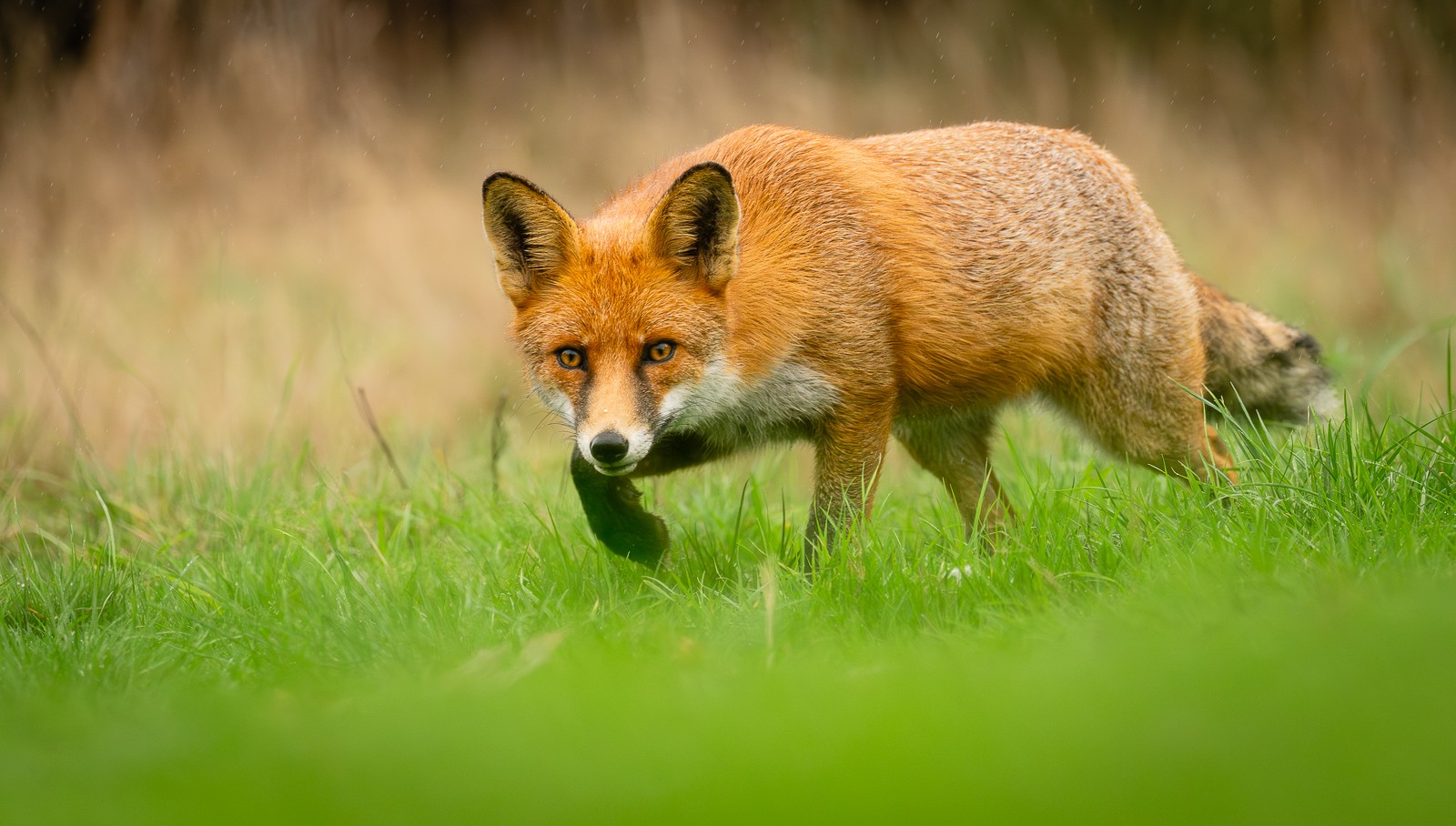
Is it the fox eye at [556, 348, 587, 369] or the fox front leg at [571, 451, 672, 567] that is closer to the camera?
the fox eye at [556, 348, 587, 369]

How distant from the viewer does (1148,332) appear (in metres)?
4.86

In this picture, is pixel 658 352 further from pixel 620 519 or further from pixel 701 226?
pixel 620 519

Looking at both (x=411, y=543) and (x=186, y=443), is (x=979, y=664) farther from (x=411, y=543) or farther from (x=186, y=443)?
(x=186, y=443)

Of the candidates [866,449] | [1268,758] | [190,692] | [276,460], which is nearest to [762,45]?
[276,460]

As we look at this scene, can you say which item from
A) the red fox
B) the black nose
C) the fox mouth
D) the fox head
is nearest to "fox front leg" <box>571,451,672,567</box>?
the red fox

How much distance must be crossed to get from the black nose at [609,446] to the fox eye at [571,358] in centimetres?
43

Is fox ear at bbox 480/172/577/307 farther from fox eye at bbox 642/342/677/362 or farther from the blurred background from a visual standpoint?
the blurred background

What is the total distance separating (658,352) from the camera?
3.98 m

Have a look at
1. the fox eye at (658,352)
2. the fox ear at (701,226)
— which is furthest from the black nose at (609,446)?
the fox ear at (701,226)

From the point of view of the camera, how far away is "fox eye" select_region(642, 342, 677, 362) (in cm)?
398

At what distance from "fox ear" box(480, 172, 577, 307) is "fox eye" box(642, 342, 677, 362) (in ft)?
1.50

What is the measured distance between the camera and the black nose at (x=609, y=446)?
364 centimetres

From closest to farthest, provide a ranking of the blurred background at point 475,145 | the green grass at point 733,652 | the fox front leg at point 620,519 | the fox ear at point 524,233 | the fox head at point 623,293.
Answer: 1. the green grass at point 733,652
2. the fox head at point 623,293
3. the fox ear at point 524,233
4. the fox front leg at point 620,519
5. the blurred background at point 475,145

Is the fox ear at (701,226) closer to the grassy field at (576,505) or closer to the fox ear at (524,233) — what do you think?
the fox ear at (524,233)
